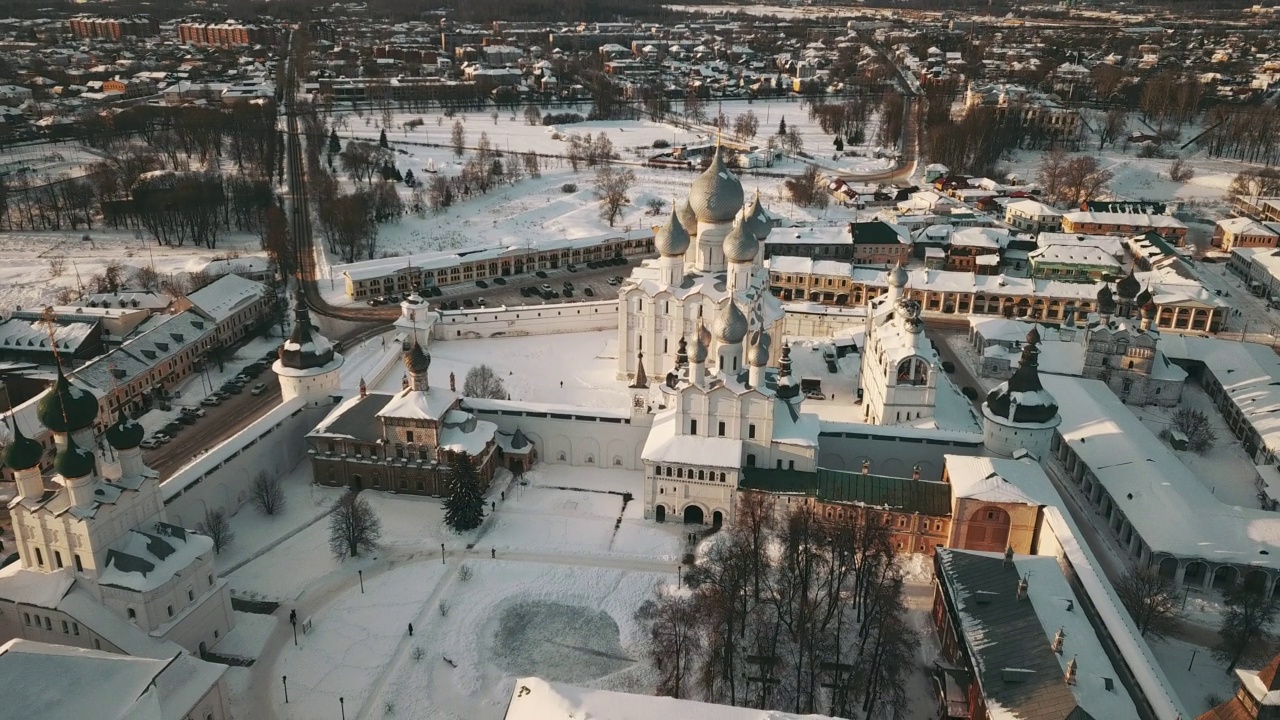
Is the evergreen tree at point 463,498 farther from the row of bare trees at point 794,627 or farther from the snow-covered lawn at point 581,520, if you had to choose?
the row of bare trees at point 794,627

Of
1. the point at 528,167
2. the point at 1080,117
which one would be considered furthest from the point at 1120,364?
the point at 1080,117

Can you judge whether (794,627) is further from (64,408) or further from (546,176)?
(546,176)

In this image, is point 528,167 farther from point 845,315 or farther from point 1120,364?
point 1120,364

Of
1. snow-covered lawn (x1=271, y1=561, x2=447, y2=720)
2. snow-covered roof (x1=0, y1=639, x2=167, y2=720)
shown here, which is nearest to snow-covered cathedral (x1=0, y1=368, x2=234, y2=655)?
snow-covered lawn (x1=271, y1=561, x2=447, y2=720)

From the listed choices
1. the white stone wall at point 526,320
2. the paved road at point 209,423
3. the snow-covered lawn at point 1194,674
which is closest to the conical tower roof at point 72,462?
the paved road at point 209,423

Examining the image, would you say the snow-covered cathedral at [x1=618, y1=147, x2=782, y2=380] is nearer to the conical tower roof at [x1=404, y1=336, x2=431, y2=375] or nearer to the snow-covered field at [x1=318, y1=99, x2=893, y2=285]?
the conical tower roof at [x1=404, y1=336, x2=431, y2=375]

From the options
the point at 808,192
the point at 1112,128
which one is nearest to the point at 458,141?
the point at 808,192
